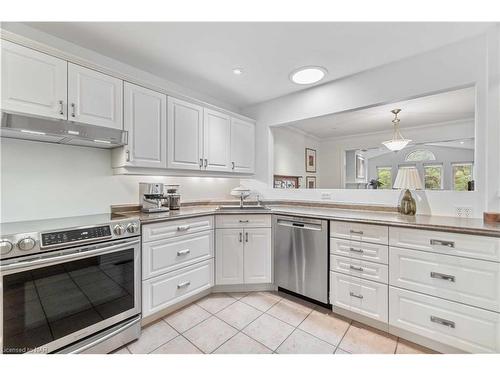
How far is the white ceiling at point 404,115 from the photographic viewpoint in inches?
84.6

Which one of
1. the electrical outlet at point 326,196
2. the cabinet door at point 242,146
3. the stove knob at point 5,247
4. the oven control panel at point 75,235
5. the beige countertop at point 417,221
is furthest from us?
the cabinet door at point 242,146

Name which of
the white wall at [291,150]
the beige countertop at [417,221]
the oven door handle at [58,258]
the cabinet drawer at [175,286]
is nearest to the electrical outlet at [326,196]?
the beige countertop at [417,221]

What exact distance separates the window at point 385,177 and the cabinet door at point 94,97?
2.84 m

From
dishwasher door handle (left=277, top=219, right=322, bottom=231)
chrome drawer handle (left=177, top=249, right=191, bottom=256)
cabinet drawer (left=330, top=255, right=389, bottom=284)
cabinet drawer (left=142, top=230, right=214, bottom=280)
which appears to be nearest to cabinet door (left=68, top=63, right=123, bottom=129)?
cabinet drawer (left=142, top=230, right=214, bottom=280)

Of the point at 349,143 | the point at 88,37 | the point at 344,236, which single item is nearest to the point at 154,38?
the point at 88,37

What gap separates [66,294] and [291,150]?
10.5 feet

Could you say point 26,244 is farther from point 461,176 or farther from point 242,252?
point 461,176

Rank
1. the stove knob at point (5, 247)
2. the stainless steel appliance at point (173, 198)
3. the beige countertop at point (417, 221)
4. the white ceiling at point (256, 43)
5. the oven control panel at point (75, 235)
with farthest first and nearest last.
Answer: the stainless steel appliance at point (173, 198) < the white ceiling at point (256, 43) < the beige countertop at point (417, 221) < the oven control panel at point (75, 235) < the stove knob at point (5, 247)

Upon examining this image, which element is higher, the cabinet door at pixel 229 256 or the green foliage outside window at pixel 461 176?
the green foliage outside window at pixel 461 176

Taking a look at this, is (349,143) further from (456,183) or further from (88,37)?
(88,37)

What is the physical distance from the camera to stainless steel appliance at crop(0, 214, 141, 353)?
121 centimetres

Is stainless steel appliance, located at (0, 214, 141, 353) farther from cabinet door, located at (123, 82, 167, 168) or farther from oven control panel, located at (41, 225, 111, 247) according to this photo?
cabinet door, located at (123, 82, 167, 168)

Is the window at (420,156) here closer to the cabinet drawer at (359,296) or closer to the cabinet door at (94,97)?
the cabinet drawer at (359,296)

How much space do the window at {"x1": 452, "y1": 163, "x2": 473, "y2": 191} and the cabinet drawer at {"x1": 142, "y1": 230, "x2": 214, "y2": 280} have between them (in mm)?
2468
